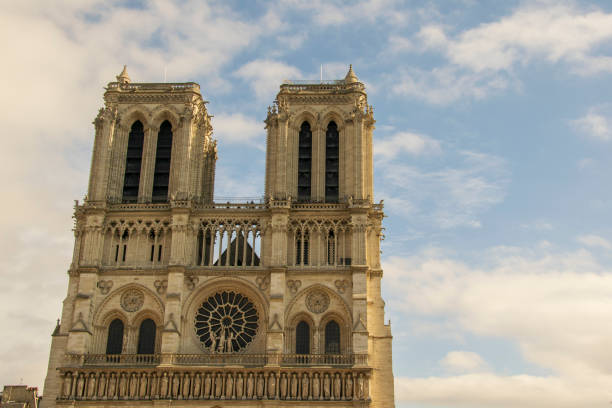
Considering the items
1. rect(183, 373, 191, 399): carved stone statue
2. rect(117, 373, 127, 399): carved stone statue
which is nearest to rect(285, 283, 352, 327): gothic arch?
rect(183, 373, 191, 399): carved stone statue

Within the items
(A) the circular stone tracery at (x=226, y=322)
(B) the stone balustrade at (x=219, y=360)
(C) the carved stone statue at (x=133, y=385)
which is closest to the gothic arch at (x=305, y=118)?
(A) the circular stone tracery at (x=226, y=322)

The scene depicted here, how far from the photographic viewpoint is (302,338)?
161ft

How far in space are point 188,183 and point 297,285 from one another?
10070 millimetres

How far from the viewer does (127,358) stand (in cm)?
4806

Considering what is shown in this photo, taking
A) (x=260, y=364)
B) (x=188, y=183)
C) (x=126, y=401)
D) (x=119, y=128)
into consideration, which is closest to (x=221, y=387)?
(x=260, y=364)

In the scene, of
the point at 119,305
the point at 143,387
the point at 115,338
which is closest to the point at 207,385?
the point at 143,387

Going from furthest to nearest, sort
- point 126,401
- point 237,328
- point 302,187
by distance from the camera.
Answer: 1. point 302,187
2. point 237,328
3. point 126,401

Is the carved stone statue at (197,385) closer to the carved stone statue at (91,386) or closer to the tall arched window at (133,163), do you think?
the carved stone statue at (91,386)

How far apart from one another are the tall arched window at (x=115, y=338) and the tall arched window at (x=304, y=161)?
1428cm

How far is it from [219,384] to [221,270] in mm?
7352

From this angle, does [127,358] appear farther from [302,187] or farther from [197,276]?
[302,187]

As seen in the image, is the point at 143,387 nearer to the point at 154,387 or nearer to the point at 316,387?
the point at 154,387

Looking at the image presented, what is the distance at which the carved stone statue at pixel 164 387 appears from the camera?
46188mm

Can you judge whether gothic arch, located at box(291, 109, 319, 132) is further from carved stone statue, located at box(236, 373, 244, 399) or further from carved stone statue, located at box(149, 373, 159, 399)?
carved stone statue, located at box(149, 373, 159, 399)
